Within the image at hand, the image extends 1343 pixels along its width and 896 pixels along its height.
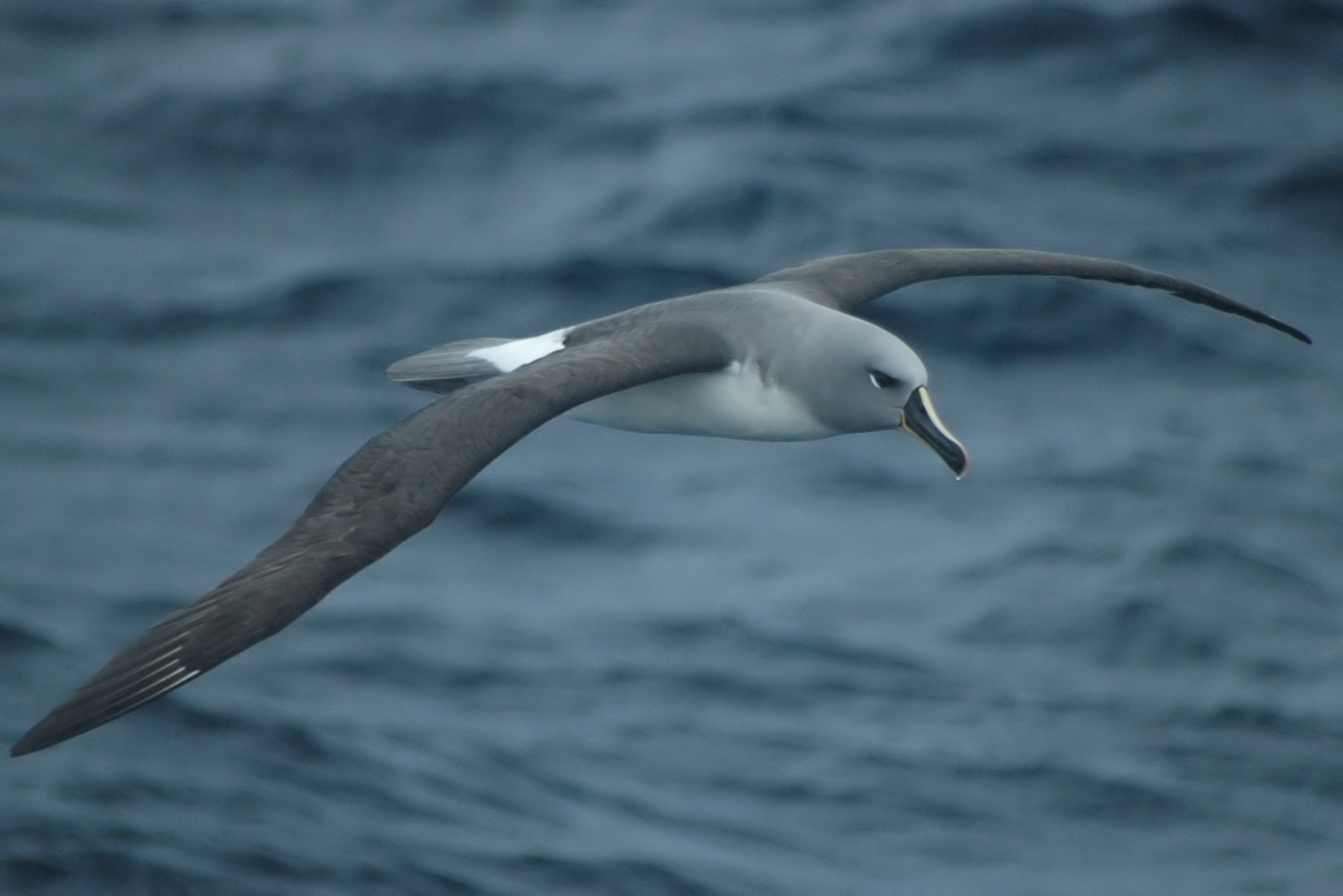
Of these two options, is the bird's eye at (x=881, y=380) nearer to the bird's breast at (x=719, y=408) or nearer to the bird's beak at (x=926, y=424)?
the bird's beak at (x=926, y=424)

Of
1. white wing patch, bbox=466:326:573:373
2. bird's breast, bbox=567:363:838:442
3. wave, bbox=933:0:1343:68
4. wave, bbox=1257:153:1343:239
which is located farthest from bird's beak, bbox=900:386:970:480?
wave, bbox=933:0:1343:68

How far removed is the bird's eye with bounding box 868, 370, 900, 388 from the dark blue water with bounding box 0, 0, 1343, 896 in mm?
2385

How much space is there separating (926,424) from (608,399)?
1.48 metres

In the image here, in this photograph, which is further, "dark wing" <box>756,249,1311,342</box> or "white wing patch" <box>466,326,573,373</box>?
"dark wing" <box>756,249,1311,342</box>

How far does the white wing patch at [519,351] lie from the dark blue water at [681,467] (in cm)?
191

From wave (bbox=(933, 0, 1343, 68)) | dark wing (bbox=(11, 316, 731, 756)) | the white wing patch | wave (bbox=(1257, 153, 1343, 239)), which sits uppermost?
wave (bbox=(933, 0, 1343, 68))

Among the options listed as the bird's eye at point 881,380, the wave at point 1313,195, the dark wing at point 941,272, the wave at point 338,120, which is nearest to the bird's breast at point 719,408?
the bird's eye at point 881,380

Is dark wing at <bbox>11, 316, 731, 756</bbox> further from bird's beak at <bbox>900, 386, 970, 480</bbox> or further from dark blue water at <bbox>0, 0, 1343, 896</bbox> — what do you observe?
dark blue water at <bbox>0, 0, 1343, 896</bbox>

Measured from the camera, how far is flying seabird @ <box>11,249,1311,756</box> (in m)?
6.29

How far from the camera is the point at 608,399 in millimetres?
8875

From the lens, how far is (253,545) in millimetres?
11398

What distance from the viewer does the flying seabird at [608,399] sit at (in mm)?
6293

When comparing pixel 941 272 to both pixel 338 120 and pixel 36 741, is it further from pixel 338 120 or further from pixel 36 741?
pixel 338 120

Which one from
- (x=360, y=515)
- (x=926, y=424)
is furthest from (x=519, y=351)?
(x=360, y=515)
